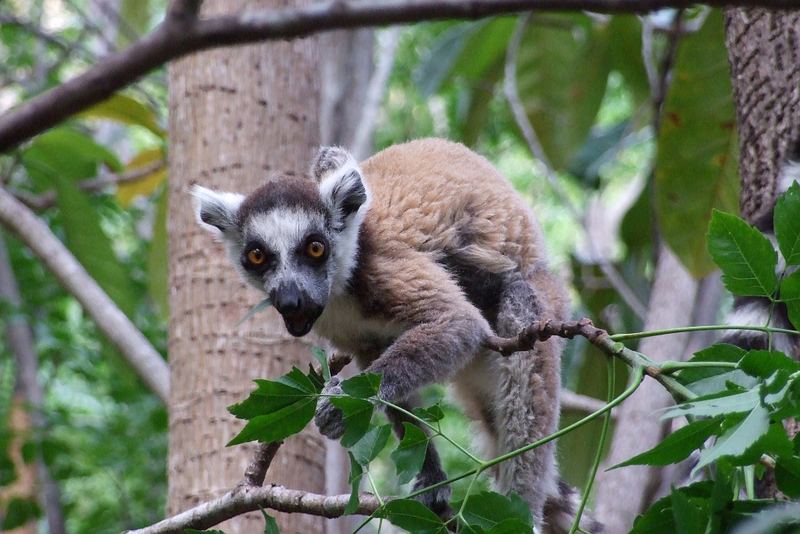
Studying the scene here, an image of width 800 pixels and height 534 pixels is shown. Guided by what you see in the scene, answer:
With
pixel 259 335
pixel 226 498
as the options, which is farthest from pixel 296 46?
pixel 226 498

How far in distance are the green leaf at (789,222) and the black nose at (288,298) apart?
1.51 metres

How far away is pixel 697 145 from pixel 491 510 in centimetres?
320

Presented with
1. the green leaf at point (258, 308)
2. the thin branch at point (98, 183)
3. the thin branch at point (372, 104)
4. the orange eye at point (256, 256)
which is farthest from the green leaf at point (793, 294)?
the thin branch at point (98, 183)

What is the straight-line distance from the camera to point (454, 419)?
8.41 m

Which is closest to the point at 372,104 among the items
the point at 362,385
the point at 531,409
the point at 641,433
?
the point at 641,433

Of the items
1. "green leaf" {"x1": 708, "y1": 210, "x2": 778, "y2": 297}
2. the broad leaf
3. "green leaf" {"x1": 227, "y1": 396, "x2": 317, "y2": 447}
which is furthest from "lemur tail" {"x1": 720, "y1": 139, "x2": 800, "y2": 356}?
the broad leaf

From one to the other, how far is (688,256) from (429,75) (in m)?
2.17

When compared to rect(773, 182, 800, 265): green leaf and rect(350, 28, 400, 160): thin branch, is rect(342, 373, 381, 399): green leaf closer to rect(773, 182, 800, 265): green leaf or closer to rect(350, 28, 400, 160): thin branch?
rect(773, 182, 800, 265): green leaf

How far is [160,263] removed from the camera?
559 cm

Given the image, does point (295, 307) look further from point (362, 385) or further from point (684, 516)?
point (684, 516)

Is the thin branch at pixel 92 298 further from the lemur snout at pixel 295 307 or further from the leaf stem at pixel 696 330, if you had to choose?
the leaf stem at pixel 696 330

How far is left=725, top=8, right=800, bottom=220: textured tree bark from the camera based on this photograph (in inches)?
127

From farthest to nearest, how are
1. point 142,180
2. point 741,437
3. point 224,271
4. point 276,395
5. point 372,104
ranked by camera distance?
point 372,104, point 142,180, point 224,271, point 276,395, point 741,437

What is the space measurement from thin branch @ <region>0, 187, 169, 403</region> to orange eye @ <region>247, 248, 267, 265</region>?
1.00 m
